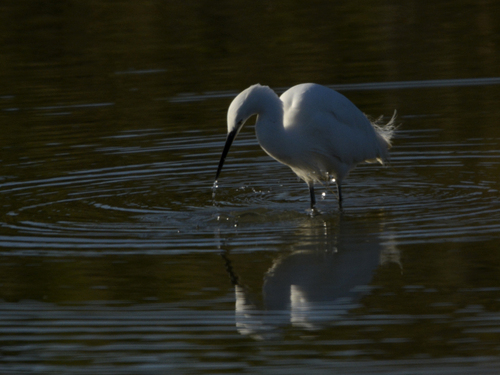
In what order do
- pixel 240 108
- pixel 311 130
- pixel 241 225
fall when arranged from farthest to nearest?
pixel 311 130 < pixel 241 225 < pixel 240 108

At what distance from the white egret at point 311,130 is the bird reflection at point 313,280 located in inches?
28.2

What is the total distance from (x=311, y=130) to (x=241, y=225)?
987 mm

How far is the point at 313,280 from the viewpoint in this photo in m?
5.32

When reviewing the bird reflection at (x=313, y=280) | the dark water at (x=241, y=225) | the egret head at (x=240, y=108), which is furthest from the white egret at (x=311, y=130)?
the bird reflection at (x=313, y=280)

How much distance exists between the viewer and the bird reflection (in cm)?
474

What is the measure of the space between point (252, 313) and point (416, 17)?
41.2ft

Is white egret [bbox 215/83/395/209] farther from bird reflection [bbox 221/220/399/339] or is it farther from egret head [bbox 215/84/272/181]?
bird reflection [bbox 221/220/399/339]

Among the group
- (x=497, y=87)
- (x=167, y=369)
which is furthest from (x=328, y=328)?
(x=497, y=87)

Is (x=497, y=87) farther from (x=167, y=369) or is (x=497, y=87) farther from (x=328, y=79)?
(x=167, y=369)

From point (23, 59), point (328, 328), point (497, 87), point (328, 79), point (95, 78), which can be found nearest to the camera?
point (328, 328)

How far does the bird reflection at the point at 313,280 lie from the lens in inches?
187

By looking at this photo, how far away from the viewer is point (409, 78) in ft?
40.7

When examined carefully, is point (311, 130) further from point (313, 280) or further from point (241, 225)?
point (313, 280)

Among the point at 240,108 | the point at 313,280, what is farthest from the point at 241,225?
the point at 313,280
